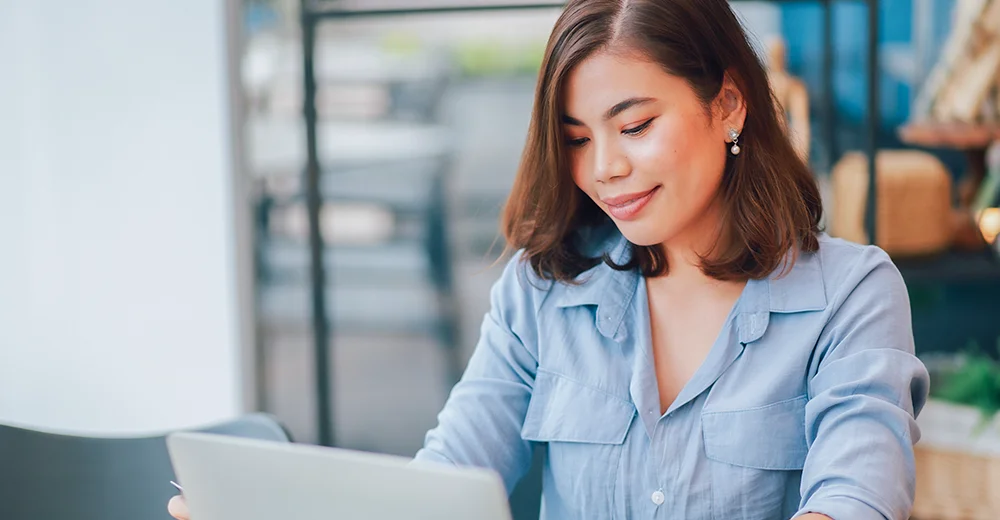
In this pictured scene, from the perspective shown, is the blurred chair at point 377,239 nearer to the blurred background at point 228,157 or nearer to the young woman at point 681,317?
the blurred background at point 228,157

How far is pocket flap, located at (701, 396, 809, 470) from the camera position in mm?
1212

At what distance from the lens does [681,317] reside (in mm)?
1339

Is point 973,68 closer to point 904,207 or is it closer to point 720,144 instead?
point 904,207

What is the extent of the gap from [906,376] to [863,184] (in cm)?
119

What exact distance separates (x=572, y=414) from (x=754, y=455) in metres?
0.23

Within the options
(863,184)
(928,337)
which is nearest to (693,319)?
(863,184)

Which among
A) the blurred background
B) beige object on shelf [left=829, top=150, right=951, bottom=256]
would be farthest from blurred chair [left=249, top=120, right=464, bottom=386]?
beige object on shelf [left=829, top=150, right=951, bottom=256]

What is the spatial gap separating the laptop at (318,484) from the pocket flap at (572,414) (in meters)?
0.55

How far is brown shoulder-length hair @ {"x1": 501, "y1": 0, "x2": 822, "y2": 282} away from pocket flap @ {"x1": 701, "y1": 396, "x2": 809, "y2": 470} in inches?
6.7

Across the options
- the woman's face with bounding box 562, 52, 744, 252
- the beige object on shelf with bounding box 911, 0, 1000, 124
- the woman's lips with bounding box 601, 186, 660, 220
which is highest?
the beige object on shelf with bounding box 911, 0, 1000, 124

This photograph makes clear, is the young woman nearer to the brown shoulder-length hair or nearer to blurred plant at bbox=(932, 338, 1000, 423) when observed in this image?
the brown shoulder-length hair

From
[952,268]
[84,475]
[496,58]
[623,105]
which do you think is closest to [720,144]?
[623,105]

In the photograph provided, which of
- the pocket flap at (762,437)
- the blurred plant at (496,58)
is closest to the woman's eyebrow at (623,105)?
the pocket flap at (762,437)

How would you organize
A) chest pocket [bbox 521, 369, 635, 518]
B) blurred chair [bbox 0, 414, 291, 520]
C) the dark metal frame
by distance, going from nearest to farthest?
chest pocket [bbox 521, 369, 635, 518], blurred chair [bbox 0, 414, 291, 520], the dark metal frame
